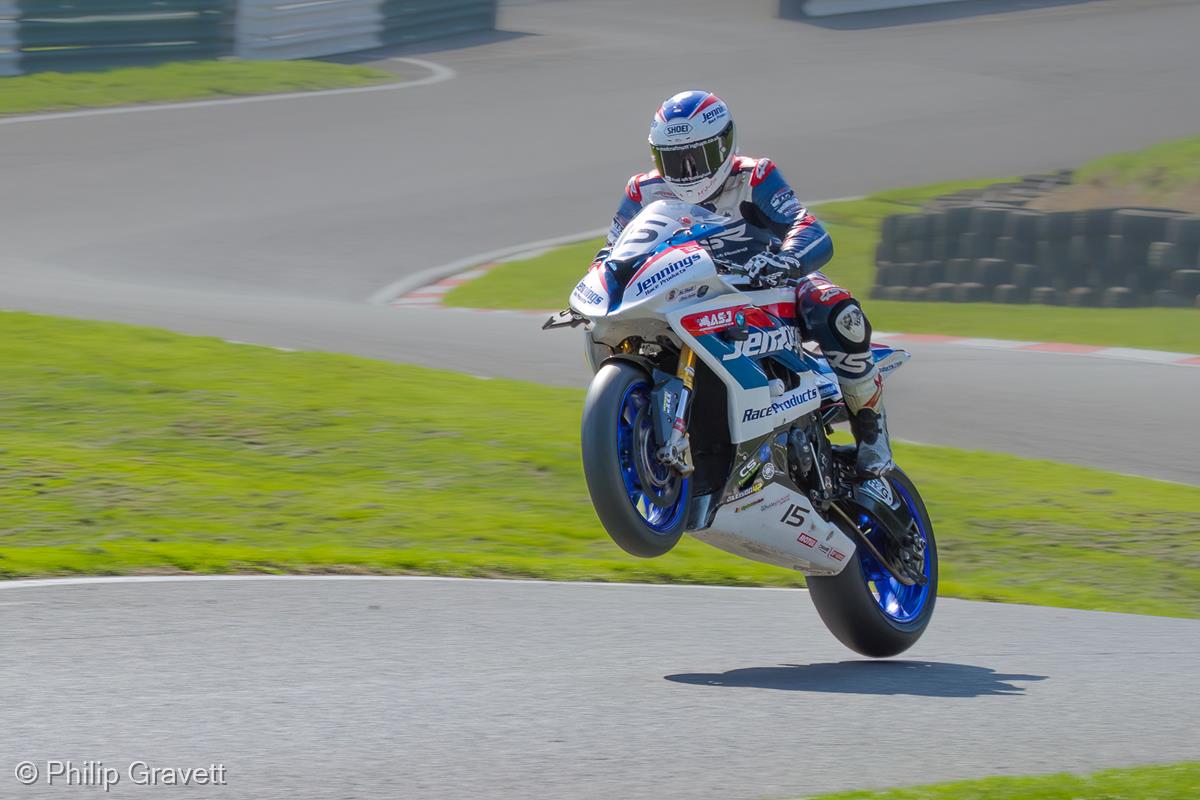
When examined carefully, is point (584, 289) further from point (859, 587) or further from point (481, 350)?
point (481, 350)

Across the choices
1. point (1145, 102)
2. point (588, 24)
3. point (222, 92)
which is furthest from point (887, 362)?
point (588, 24)

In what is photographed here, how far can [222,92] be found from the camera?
83.2 ft

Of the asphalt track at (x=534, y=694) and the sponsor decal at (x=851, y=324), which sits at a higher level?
the sponsor decal at (x=851, y=324)

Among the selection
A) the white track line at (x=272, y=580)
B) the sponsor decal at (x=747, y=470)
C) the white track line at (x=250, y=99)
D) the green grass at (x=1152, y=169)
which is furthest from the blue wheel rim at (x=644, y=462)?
the white track line at (x=250, y=99)

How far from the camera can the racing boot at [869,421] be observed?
6.74m

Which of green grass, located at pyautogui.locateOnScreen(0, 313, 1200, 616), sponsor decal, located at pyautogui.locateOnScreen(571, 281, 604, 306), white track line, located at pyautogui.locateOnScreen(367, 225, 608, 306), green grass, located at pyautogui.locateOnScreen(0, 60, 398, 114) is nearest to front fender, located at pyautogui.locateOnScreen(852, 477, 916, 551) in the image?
green grass, located at pyautogui.locateOnScreen(0, 313, 1200, 616)

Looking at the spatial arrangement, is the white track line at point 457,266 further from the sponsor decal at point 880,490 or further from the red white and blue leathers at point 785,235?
the red white and blue leathers at point 785,235

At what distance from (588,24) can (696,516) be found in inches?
1119

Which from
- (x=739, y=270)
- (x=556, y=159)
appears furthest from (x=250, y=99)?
(x=739, y=270)

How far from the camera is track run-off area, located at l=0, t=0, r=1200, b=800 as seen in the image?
466 cm

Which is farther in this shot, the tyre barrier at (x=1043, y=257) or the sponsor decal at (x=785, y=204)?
the tyre barrier at (x=1043, y=257)

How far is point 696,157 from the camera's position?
6.16 meters

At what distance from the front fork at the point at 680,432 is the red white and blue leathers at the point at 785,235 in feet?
2.72

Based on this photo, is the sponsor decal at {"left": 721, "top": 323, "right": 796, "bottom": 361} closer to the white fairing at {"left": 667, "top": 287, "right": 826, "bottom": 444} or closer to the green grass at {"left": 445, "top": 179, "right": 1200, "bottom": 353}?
the white fairing at {"left": 667, "top": 287, "right": 826, "bottom": 444}
